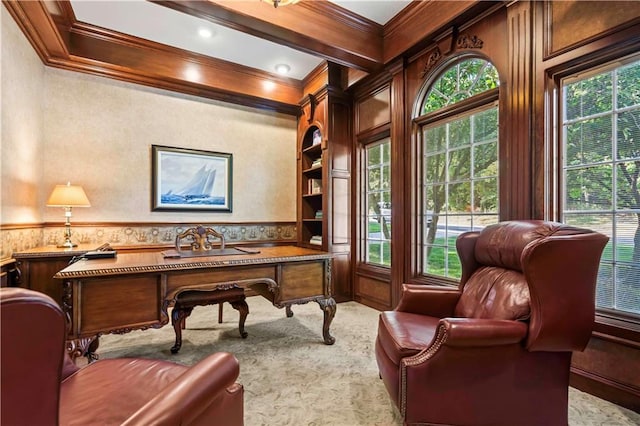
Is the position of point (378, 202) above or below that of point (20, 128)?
below

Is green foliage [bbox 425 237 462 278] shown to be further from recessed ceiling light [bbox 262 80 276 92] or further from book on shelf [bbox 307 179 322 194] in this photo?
recessed ceiling light [bbox 262 80 276 92]

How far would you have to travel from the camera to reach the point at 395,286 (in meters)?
3.26

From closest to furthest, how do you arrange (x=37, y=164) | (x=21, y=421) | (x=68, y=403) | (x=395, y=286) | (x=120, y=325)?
(x=21, y=421), (x=68, y=403), (x=120, y=325), (x=37, y=164), (x=395, y=286)

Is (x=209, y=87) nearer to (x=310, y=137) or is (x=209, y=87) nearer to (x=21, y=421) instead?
(x=310, y=137)

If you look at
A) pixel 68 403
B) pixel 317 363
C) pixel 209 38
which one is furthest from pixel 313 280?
pixel 209 38

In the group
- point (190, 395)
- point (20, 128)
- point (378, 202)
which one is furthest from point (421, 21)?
point (20, 128)

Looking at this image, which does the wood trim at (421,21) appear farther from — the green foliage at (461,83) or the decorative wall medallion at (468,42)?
the green foliage at (461,83)

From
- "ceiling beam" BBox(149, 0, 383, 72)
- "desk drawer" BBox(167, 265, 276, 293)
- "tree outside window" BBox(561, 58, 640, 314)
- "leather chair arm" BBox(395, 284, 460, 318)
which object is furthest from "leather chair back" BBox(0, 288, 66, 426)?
"tree outside window" BBox(561, 58, 640, 314)

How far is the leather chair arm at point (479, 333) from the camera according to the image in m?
1.29

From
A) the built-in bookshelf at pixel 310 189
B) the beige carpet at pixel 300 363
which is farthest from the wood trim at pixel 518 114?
the built-in bookshelf at pixel 310 189

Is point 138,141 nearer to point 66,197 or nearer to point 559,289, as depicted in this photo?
point 66,197

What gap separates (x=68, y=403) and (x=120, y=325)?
0.82 meters

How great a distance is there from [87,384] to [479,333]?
1582 millimetres

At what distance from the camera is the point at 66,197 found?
9.08 feet
